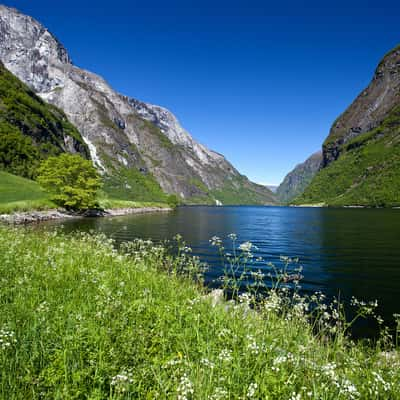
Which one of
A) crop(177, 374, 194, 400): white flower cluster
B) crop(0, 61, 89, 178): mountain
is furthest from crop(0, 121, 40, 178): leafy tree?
crop(177, 374, 194, 400): white flower cluster

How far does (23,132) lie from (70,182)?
Result: 83.3 m

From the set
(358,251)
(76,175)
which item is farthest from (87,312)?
(76,175)

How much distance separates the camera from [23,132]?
429 feet

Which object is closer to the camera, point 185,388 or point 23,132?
point 185,388

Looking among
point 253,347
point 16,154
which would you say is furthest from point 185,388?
point 16,154

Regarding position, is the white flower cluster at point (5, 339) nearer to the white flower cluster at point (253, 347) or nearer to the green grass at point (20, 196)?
the white flower cluster at point (253, 347)

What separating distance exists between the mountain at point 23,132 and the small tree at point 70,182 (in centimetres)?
3421

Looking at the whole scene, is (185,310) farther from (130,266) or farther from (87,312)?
(130,266)

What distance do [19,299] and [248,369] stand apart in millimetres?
5398

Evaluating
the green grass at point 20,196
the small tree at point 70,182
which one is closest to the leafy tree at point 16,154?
the green grass at point 20,196

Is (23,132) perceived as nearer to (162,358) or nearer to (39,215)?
(39,215)

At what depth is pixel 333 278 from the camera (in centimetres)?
1952

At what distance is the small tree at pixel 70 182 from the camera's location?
230 ft

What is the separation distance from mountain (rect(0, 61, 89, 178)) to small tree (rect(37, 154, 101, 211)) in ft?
112
